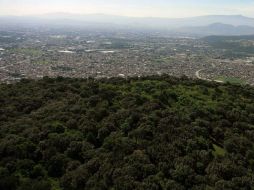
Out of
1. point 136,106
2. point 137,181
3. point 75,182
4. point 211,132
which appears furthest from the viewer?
point 136,106

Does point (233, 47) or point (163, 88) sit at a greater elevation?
point (163, 88)

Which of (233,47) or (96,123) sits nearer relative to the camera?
(96,123)

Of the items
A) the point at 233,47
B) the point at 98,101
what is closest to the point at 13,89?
the point at 98,101

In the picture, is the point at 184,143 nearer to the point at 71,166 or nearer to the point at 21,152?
the point at 71,166

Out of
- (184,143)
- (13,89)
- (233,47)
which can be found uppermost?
(184,143)

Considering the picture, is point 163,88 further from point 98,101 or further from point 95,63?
point 95,63

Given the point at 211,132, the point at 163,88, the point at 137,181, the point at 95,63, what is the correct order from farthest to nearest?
the point at 95,63, the point at 163,88, the point at 211,132, the point at 137,181

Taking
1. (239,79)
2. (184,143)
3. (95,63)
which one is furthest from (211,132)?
(95,63)
